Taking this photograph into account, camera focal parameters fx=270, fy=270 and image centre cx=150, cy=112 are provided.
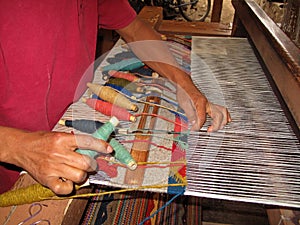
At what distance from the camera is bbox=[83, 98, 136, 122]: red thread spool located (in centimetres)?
114

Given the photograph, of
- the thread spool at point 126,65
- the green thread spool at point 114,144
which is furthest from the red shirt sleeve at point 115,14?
the green thread spool at point 114,144

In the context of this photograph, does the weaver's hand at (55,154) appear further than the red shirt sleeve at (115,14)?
No

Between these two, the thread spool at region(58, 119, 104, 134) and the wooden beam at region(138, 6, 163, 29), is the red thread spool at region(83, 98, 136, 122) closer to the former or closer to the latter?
the thread spool at region(58, 119, 104, 134)

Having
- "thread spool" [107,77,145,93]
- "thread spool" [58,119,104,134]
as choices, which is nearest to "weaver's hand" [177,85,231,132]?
"thread spool" [107,77,145,93]

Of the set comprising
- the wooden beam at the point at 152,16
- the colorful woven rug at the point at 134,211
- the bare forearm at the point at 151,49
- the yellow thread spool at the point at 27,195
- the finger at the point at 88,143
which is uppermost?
the wooden beam at the point at 152,16

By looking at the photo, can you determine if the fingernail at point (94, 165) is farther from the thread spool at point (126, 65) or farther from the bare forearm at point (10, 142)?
the thread spool at point (126, 65)

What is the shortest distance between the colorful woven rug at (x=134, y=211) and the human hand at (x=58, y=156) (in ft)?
2.35

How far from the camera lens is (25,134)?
32.1 inches

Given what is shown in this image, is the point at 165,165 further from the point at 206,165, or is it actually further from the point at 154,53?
the point at 154,53

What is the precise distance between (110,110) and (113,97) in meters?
0.09

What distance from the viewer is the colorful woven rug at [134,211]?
1.58 m

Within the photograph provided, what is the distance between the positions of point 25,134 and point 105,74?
0.77 meters

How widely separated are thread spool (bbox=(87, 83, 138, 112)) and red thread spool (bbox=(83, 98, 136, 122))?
4 cm

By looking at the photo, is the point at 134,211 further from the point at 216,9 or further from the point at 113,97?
the point at 216,9
